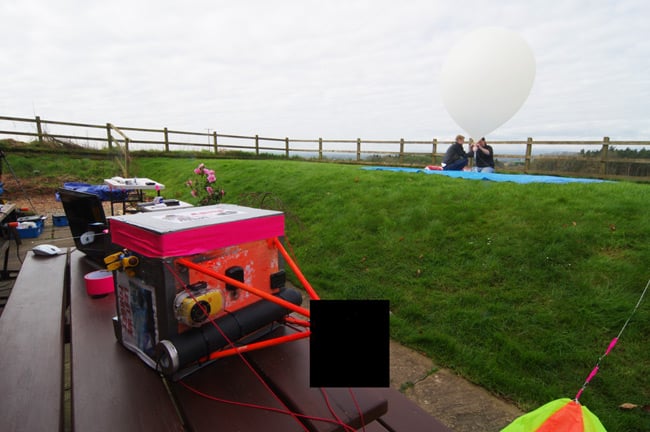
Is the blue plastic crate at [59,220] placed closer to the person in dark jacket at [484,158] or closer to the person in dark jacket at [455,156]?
the person in dark jacket at [455,156]

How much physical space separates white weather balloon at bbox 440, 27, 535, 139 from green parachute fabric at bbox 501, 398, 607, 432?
589cm

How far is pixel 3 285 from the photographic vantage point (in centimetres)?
337

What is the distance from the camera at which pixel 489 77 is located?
18.9 ft

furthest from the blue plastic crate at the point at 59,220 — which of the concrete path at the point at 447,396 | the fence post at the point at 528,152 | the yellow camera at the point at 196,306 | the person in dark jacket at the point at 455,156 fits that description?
the fence post at the point at 528,152

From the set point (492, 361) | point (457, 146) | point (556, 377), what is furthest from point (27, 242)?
point (457, 146)

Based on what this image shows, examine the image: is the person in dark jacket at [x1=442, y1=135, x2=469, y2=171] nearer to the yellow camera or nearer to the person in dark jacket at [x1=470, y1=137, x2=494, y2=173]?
the person in dark jacket at [x1=470, y1=137, x2=494, y2=173]

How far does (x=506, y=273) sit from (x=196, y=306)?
2.92 m

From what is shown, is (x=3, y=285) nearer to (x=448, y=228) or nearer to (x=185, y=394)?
(x=185, y=394)

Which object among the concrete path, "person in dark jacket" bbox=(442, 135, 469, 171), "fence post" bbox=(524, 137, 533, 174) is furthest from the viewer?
"fence post" bbox=(524, 137, 533, 174)

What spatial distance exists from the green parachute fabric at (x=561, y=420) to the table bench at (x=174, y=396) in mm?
243

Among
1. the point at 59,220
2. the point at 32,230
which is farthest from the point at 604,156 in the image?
the point at 32,230

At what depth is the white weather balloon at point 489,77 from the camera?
5.65 meters

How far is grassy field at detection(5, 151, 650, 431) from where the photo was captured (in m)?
2.23

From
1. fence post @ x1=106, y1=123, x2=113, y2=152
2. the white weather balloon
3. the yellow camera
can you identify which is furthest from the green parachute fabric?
fence post @ x1=106, y1=123, x2=113, y2=152
